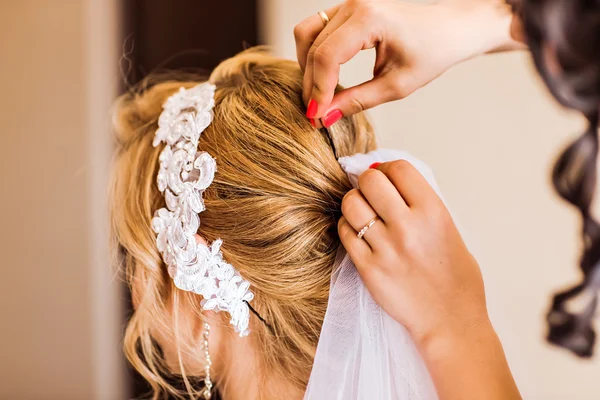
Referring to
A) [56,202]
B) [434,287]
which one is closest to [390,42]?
[434,287]

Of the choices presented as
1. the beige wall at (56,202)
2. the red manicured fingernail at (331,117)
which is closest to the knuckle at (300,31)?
the red manicured fingernail at (331,117)

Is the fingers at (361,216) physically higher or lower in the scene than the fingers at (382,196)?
lower

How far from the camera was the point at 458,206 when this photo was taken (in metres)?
1.11

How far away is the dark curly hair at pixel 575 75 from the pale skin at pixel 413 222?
0.57 feet

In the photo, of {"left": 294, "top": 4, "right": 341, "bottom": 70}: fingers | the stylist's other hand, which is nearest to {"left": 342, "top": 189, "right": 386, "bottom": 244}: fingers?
the stylist's other hand

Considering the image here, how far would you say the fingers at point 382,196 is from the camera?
615 mm

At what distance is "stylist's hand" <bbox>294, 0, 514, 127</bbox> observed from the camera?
0.62m

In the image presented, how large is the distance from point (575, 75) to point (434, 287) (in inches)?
11.6

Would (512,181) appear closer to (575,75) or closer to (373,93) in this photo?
(373,93)

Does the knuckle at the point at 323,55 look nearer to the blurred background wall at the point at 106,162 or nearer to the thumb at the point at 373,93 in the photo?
the thumb at the point at 373,93

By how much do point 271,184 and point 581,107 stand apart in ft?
1.27

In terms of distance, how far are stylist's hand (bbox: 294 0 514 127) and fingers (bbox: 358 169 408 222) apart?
11cm

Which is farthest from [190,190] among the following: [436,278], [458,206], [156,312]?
[458,206]

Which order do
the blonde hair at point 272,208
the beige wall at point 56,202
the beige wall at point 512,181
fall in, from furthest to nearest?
the beige wall at point 56,202, the beige wall at point 512,181, the blonde hair at point 272,208
